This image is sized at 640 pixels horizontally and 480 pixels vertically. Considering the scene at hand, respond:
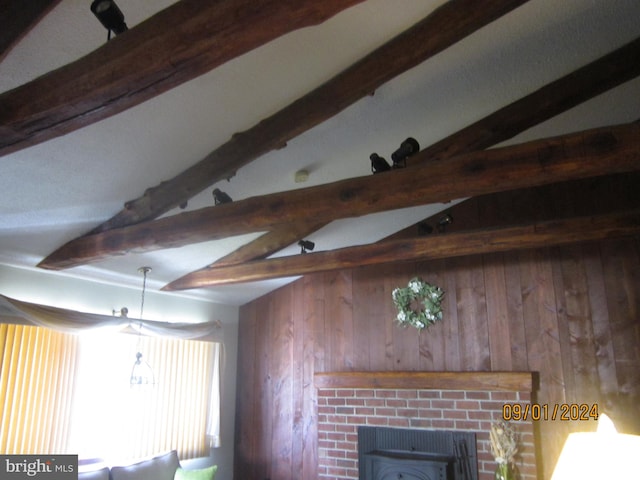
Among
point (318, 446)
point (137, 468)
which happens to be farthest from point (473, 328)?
point (137, 468)

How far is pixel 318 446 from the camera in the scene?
205 inches

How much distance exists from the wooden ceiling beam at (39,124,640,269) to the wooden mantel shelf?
7.64 feet

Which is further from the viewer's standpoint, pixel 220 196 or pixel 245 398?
pixel 245 398

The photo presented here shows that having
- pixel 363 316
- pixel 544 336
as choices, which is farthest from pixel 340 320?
pixel 544 336

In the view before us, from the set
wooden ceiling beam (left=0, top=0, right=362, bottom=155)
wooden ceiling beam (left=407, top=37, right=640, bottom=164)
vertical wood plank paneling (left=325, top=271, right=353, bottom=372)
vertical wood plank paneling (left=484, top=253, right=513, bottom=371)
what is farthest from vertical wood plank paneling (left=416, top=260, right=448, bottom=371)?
wooden ceiling beam (left=0, top=0, right=362, bottom=155)

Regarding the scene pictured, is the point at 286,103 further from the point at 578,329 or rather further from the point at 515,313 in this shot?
the point at 578,329

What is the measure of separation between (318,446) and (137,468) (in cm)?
180

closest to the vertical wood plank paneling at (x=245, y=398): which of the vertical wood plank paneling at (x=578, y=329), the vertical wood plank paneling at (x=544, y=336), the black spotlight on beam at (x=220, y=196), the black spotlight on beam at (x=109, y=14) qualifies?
the black spotlight on beam at (x=220, y=196)

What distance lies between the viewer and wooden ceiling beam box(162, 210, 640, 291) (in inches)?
138

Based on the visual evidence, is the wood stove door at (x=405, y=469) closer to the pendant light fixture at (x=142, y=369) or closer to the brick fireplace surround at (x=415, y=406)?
the brick fireplace surround at (x=415, y=406)

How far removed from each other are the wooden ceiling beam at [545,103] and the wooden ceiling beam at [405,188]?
0.63 metres

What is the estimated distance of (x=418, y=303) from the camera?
495 cm

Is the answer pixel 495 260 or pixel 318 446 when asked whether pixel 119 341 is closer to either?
pixel 318 446

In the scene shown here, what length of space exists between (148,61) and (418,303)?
3.79 metres
